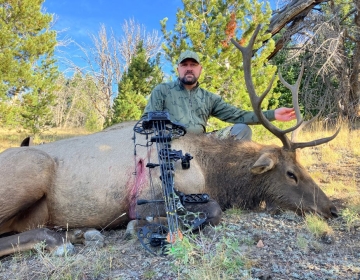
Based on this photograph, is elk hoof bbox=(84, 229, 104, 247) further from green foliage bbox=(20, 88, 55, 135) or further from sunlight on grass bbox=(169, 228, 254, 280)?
green foliage bbox=(20, 88, 55, 135)

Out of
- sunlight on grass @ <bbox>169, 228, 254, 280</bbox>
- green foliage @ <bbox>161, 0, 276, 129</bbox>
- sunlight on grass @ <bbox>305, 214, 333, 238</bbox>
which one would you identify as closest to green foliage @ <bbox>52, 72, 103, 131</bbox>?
green foliage @ <bbox>161, 0, 276, 129</bbox>

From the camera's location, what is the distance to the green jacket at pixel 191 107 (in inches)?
196

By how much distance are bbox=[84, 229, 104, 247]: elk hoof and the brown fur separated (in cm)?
22

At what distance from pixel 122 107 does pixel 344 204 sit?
10.9 meters

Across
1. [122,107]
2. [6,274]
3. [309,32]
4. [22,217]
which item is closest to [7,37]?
[122,107]

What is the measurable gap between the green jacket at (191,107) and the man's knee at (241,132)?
0.47 ft

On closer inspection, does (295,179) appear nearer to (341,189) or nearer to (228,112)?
(228,112)

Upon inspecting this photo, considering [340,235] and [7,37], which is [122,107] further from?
[340,235]

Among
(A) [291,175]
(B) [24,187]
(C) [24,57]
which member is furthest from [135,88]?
(B) [24,187]

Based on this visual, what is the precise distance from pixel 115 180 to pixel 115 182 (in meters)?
0.02

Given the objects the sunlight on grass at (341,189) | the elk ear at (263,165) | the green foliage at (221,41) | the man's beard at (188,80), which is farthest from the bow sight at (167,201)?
the green foliage at (221,41)

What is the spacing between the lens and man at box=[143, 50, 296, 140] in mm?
4938

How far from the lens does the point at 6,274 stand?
2.68m

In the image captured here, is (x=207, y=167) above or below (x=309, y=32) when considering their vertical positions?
below
